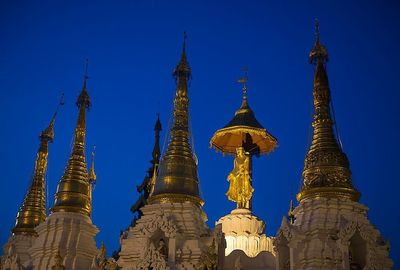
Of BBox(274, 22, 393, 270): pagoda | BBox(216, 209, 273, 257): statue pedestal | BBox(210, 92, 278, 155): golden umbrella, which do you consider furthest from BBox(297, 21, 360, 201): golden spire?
BBox(210, 92, 278, 155): golden umbrella

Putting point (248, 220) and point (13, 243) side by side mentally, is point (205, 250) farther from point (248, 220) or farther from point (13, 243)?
point (13, 243)

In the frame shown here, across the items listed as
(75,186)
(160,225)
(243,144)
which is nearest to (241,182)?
(243,144)

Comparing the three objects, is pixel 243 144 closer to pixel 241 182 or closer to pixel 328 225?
pixel 241 182

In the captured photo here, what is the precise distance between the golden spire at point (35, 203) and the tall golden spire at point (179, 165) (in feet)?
24.9

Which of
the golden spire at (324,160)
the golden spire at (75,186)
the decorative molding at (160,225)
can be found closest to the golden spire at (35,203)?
the golden spire at (75,186)

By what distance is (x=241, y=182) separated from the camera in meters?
29.3

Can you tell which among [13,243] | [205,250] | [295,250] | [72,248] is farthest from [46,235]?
[295,250]

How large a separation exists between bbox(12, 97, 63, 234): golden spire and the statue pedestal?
9.07 m

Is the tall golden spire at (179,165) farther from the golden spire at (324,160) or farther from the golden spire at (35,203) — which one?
the golden spire at (35,203)

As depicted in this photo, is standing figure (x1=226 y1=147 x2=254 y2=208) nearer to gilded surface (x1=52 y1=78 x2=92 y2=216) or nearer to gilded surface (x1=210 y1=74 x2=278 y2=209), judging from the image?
gilded surface (x1=210 y1=74 x2=278 y2=209)

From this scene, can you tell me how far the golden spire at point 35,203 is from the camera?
103 ft

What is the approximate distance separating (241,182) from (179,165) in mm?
3661

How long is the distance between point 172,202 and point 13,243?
8904 mm

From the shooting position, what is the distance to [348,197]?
2452 centimetres
